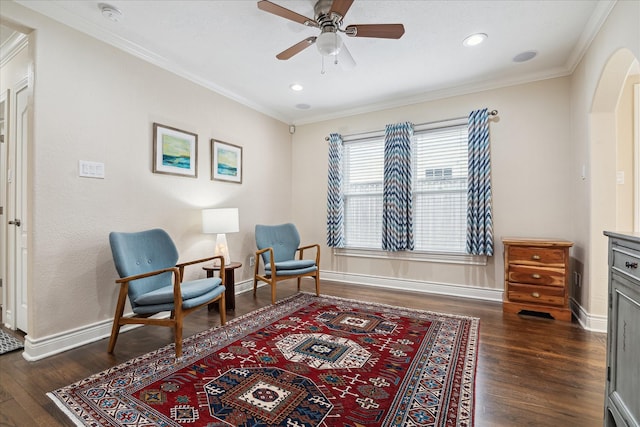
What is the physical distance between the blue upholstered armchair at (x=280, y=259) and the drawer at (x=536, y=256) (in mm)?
2174

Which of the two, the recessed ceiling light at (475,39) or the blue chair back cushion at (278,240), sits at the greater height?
the recessed ceiling light at (475,39)

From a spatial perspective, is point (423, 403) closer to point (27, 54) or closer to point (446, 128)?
point (446, 128)

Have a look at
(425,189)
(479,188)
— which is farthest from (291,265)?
(479,188)

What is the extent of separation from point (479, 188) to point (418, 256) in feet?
3.81

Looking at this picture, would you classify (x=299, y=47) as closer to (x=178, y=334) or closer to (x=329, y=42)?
(x=329, y=42)

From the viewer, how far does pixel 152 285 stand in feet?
8.59

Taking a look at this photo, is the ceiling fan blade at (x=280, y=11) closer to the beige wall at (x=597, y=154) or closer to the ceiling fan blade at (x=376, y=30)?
the ceiling fan blade at (x=376, y=30)

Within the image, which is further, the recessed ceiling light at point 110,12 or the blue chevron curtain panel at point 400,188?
the blue chevron curtain panel at point 400,188

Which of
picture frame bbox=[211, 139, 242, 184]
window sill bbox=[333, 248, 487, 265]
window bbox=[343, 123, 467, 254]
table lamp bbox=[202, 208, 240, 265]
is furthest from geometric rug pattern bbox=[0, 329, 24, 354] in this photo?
window bbox=[343, 123, 467, 254]

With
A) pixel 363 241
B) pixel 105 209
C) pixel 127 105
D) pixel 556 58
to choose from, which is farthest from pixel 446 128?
→ pixel 105 209

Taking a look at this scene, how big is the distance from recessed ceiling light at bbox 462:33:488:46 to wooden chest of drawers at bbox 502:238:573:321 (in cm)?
198

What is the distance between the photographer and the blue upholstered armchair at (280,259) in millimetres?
3588

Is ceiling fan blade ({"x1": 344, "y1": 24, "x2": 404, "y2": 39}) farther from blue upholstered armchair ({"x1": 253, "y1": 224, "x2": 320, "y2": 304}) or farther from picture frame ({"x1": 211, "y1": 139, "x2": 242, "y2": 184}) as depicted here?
blue upholstered armchair ({"x1": 253, "y1": 224, "x2": 320, "y2": 304})

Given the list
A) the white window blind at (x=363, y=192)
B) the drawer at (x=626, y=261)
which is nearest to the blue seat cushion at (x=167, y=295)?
the drawer at (x=626, y=261)
